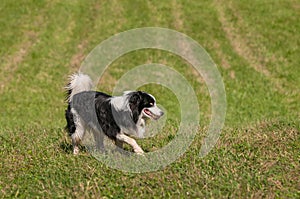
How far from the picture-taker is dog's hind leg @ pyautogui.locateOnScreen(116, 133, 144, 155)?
1044 cm

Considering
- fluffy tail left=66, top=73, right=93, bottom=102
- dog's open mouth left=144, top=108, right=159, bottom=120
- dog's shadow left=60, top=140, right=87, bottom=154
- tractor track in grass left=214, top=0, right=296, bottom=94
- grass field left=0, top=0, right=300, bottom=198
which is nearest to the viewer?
grass field left=0, top=0, right=300, bottom=198

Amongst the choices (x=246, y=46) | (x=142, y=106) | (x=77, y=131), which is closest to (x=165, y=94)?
(x=246, y=46)

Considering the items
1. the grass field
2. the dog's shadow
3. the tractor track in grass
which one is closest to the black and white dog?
the dog's shadow

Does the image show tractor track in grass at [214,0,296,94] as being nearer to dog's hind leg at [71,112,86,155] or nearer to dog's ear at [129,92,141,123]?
dog's hind leg at [71,112,86,155]

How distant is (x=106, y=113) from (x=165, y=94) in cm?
1497

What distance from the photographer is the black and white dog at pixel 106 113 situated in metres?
10.7

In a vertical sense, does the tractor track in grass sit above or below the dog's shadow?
below

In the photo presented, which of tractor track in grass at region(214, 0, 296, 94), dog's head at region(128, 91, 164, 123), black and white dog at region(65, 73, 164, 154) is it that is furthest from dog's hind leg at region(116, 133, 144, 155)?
tractor track in grass at region(214, 0, 296, 94)

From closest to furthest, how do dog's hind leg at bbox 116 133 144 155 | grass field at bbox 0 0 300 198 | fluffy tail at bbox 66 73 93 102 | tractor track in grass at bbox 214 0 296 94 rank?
grass field at bbox 0 0 300 198, dog's hind leg at bbox 116 133 144 155, fluffy tail at bbox 66 73 93 102, tractor track in grass at bbox 214 0 296 94

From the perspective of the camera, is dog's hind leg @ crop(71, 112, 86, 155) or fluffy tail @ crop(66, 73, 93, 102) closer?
dog's hind leg @ crop(71, 112, 86, 155)

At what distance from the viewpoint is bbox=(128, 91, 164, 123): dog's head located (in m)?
10.6

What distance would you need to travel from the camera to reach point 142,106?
1070cm

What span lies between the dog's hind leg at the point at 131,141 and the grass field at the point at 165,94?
64 centimetres

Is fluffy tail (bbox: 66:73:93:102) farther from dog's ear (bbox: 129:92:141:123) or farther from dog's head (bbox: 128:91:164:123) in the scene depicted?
dog's ear (bbox: 129:92:141:123)
